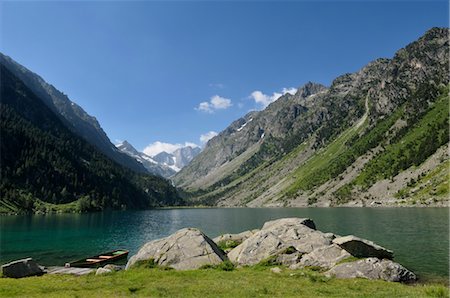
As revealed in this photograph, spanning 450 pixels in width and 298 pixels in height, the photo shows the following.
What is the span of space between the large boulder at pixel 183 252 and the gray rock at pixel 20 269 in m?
10.6

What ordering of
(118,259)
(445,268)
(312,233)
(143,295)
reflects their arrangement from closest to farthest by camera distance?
(143,295), (445,268), (312,233), (118,259)

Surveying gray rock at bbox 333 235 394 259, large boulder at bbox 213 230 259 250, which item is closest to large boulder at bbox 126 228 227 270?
large boulder at bbox 213 230 259 250

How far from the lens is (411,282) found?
3672 centimetres

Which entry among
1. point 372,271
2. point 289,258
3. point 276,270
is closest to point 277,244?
point 289,258

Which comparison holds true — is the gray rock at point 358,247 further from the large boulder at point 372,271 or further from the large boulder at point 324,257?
the large boulder at point 372,271

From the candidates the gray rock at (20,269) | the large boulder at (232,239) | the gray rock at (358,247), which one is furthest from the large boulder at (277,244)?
the gray rock at (20,269)

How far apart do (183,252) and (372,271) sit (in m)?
21.8

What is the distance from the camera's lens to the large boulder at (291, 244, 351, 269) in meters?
40.6

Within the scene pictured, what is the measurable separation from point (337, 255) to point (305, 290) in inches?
604

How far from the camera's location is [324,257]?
1639 inches

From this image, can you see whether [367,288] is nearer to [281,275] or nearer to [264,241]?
[281,275]

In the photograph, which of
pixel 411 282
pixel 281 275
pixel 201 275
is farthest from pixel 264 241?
pixel 411 282

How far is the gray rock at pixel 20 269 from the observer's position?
39250 mm

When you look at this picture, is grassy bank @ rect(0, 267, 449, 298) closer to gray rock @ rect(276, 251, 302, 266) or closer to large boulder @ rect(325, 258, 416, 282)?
large boulder @ rect(325, 258, 416, 282)
